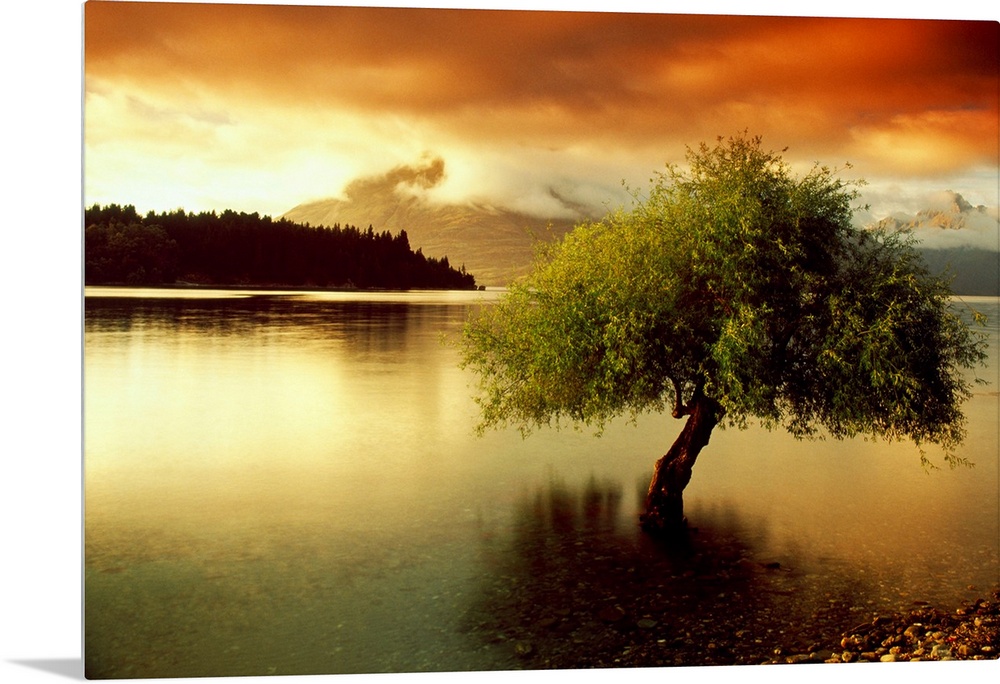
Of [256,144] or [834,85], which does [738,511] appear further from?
[256,144]

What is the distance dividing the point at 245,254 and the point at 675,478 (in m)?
5.08

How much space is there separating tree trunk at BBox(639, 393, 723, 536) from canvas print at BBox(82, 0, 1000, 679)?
5cm

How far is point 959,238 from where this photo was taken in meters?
9.27

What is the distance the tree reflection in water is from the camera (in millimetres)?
8180

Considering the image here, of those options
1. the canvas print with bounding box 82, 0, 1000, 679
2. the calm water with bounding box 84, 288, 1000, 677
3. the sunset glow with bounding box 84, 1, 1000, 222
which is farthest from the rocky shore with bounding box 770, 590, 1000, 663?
the sunset glow with bounding box 84, 1, 1000, 222

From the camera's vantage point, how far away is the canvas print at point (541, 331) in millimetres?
8375

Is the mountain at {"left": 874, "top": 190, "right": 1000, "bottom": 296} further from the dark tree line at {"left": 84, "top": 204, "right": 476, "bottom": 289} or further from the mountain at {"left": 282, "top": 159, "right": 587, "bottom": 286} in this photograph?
the dark tree line at {"left": 84, "top": 204, "right": 476, "bottom": 289}

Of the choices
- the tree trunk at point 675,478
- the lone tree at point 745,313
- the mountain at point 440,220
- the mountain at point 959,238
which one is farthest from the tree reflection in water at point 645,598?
the mountain at point 959,238

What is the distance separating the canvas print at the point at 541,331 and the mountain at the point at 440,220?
3 cm

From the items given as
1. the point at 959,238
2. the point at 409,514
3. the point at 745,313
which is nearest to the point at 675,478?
the point at 745,313

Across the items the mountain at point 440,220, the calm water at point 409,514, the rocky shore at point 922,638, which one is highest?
the mountain at point 440,220

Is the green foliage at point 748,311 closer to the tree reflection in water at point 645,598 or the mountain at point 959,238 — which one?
the mountain at point 959,238

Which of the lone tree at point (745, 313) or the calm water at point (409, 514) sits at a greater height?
the lone tree at point (745, 313)

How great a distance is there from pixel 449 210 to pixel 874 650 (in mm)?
5840
